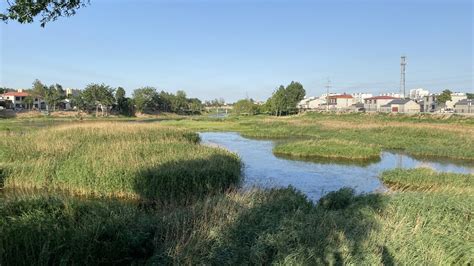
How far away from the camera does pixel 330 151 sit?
33.2 metres

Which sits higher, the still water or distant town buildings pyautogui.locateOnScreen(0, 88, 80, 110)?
distant town buildings pyautogui.locateOnScreen(0, 88, 80, 110)

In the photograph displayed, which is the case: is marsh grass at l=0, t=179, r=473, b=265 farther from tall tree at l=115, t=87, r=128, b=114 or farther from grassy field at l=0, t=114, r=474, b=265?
tall tree at l=115, t=87, r=128, b=114

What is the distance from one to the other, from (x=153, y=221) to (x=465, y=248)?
23.1 ft

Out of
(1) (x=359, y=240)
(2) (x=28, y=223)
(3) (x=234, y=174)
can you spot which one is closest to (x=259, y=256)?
(1) (x=359, y=240)

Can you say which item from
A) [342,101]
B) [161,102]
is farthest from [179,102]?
[342,101]

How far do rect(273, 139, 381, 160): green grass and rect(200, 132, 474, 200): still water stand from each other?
1.09 metres

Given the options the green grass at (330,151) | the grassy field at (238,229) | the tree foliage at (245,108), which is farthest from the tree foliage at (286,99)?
the grassy field at (238,229)

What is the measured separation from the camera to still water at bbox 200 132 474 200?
20781 mm

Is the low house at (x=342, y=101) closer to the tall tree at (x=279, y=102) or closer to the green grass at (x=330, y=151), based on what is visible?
the tall tree at (x=279, y=102)

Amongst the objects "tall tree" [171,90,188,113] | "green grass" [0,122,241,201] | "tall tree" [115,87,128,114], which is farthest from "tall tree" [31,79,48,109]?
"green grass" [0,122,241,201]

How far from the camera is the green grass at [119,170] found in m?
15.9

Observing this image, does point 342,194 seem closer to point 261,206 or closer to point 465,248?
point 261,206

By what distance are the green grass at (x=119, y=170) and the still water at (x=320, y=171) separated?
2.28 m

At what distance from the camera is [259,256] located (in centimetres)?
748
